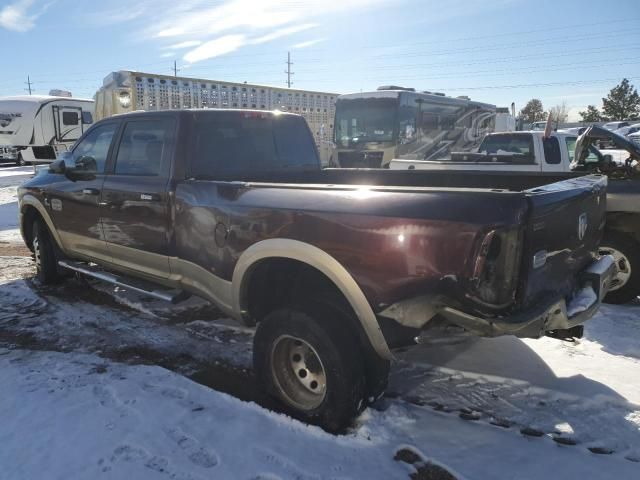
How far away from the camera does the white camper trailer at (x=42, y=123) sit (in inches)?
910

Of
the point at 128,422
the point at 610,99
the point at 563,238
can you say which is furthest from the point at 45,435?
the point at 610,99

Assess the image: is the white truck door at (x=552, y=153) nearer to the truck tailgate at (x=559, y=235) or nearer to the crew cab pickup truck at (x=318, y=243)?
the crew cab pickup truck at (x=318, y=243)

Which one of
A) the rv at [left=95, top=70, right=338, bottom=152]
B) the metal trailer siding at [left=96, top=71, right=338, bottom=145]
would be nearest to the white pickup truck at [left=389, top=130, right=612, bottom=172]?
the rv at [left=95, top=70, right=338, bottom=152]

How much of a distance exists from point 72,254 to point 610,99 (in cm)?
8094

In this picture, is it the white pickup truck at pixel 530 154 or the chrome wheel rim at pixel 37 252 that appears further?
the white pickup truck at pixel 530 154

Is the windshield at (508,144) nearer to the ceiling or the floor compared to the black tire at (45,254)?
nearer to the ceiling

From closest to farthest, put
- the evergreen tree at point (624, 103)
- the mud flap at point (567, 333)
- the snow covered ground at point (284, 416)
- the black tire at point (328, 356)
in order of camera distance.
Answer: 1. the snow covered ground at point (284, 416)
2. the black tire at point (328, 356)
3. the mud flap at point (567, 333)
4. the evergreen tree at point (624, 103)

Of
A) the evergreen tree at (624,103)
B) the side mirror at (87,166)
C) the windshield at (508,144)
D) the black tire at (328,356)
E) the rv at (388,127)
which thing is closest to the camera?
the black tire at (328,356)

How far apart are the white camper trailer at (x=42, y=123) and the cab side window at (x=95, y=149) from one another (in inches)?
802

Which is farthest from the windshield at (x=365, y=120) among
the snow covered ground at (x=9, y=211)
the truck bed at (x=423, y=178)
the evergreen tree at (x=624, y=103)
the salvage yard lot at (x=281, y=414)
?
the evergreen tree at (x=624, y=103)

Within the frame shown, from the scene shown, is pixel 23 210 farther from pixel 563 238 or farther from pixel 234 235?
pixel 563 238

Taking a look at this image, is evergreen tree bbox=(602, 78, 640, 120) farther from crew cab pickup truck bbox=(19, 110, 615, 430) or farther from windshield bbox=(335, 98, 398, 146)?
crew cab pickup truck bbox=(19, 110, 615, 430)

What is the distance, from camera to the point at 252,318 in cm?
350

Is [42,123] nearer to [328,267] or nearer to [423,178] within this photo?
[423,178]
